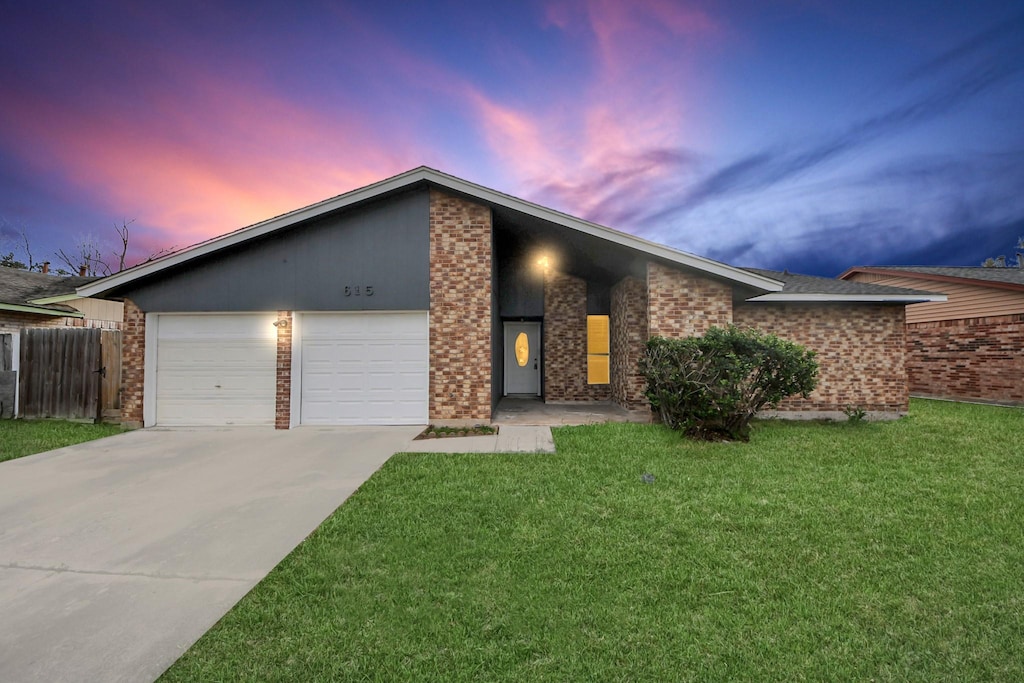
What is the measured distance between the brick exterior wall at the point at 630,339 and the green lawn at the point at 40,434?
1115 cm

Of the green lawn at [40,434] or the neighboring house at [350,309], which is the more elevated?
the neighboring house at [350,309]

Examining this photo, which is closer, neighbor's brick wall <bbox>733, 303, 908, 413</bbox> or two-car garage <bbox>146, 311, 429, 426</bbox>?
two-car garage <bbox>146, 311, 429, 426</bbox>

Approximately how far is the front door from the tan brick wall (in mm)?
4797

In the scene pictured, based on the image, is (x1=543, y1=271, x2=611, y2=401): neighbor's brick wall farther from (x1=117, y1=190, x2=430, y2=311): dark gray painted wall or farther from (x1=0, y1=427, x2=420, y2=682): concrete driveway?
(x1=0, y1=427, x2=420, y2=682): concrete driveway

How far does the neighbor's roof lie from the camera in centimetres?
813

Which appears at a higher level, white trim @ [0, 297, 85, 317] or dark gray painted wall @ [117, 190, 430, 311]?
dark gray painted wall @ [117, 190, 430, 311]

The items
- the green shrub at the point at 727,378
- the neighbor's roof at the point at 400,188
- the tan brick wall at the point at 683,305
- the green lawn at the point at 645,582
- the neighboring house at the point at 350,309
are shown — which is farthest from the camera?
the tan brick wall at the point at 683,305

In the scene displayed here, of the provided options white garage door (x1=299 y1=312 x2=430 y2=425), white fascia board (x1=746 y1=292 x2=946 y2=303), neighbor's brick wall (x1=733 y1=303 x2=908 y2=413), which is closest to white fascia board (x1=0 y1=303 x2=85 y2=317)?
white garage door (x1=299 y1=312 x2=430 y2=425)

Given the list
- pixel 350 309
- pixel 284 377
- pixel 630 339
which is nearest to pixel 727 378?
pixel 630 339

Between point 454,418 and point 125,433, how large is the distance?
6.45 metres

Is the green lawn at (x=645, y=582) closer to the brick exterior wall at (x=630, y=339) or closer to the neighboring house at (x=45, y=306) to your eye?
the brick exterior wall at (x=630, y=339)

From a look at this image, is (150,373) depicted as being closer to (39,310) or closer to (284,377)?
(284,377)

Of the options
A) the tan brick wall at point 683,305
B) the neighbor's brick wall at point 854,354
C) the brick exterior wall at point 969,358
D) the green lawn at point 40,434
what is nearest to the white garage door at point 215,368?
the green lawn at point 40,434

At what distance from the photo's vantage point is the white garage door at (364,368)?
28.1 feet
